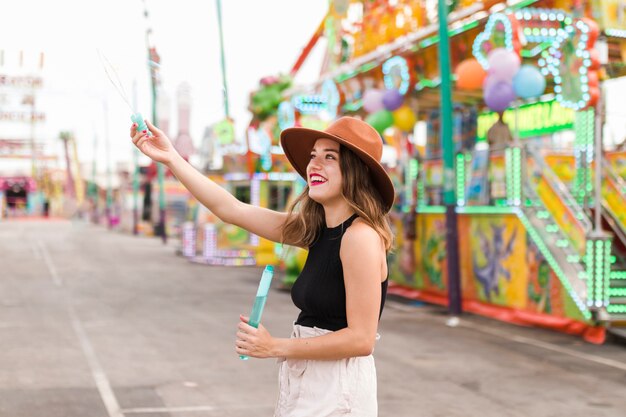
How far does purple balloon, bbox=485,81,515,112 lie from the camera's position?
39.9 feet

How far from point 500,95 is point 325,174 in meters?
9.79

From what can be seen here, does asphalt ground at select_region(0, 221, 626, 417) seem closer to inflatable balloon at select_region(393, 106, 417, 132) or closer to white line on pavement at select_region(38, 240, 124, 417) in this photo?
white line on pavement at select_region(38, 240, 124, 417)

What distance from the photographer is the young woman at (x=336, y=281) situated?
2707 mm

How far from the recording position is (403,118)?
16750mm

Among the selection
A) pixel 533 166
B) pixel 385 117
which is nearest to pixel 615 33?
pixel 533 166

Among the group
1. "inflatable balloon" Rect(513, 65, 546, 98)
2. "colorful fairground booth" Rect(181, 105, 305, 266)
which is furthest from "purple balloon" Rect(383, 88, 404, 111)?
"colorful fairground booth" Rect(181, 105, 305, 266)

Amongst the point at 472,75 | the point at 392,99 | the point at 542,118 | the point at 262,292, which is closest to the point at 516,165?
the point at 472,75

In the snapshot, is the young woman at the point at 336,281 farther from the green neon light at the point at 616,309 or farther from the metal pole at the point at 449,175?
the metal pole at the point at 449,175

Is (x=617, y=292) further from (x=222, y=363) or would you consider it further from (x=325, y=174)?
(x=325, y=174)

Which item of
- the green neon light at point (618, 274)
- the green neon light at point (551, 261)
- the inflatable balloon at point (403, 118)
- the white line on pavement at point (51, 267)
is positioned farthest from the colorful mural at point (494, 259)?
the white line on pavement at point (51, 267)

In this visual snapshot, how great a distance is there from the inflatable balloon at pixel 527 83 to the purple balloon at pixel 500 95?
96 millimetres

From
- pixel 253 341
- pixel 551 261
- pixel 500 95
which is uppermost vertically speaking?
pixel 500 95

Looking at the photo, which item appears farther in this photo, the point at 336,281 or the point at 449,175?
Result: the point at 449,175

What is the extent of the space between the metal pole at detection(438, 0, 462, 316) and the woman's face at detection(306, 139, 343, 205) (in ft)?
34.9
